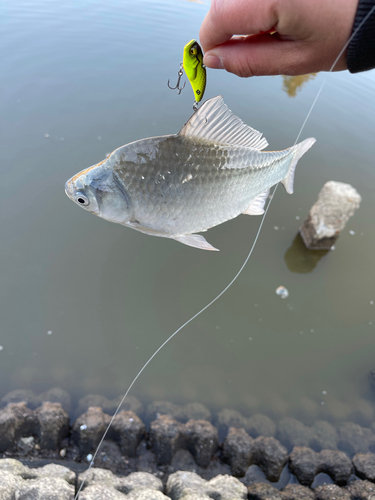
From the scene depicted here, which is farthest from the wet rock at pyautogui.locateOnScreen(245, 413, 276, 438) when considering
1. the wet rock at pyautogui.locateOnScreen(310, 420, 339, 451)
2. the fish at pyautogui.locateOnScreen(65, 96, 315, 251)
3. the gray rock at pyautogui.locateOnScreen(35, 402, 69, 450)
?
the fish at pyautogui.locateOnScreen(65, 96, 315, 251)

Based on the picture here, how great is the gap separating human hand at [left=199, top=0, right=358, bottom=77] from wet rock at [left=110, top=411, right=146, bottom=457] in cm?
312

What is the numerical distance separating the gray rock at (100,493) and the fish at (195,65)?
274 cm

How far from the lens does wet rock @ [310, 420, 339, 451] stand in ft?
10.3

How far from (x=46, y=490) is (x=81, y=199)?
2.24 metres

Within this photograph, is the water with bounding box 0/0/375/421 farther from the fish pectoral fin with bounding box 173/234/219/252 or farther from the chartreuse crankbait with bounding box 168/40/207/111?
the chartreuse crankbait with bounding box 168/40/207/111

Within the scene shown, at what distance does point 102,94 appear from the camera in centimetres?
590

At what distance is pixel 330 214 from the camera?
408cm

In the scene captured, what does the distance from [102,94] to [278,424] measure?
6474 millimetres

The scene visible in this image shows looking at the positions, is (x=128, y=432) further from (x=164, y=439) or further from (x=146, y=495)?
(x=146, y=495)

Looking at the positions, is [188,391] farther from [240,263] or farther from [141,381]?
[240,263]

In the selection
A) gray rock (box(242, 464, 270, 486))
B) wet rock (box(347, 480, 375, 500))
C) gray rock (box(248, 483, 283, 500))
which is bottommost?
gray rock (box(242, 464, 270, 486))

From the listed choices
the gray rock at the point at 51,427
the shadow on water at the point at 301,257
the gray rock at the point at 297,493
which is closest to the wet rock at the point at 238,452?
the gray rock at the point at 297,493

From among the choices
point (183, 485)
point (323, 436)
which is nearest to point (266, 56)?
point (183, 485)

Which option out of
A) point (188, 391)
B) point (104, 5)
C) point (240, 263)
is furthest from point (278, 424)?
point (104, 5)
